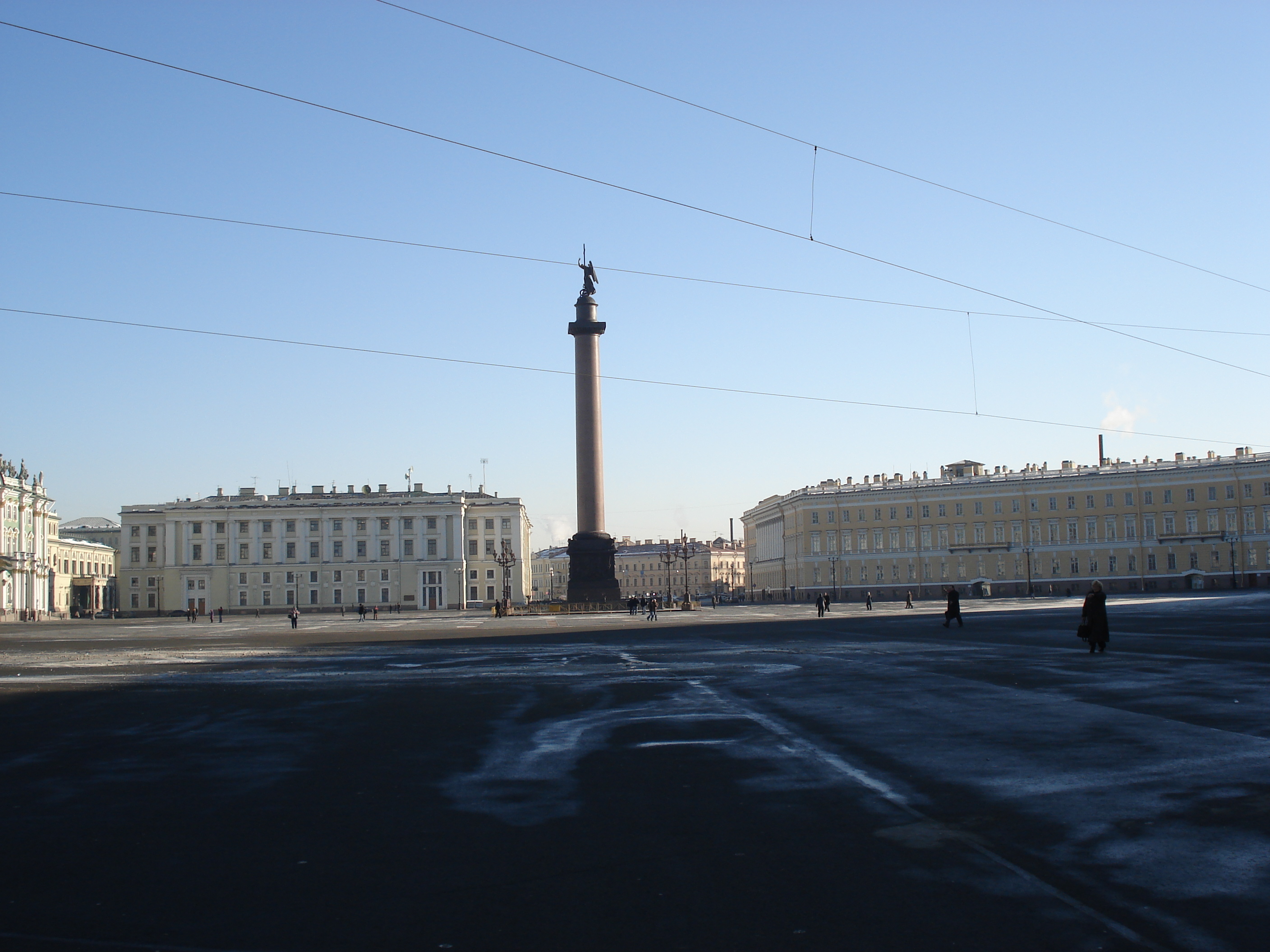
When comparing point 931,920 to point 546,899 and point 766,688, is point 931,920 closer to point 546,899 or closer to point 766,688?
point 546,899

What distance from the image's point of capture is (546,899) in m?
5.66

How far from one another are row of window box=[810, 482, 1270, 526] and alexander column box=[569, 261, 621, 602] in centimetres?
4675

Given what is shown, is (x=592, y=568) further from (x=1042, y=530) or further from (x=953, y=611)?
(x=1042, y=530)

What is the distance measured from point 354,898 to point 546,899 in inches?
39.1

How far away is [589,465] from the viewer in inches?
2827

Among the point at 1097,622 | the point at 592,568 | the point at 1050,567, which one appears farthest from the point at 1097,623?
the point at 1050,567

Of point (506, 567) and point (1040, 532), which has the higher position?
point (1040, 532)

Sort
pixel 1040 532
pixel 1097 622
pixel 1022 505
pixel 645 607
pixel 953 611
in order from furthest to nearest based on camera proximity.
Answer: pixel 1022 505
pixel 1040 532
pixel 645 607
pixel 953 611
pixel 1097 622

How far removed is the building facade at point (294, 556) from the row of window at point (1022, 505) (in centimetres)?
3478

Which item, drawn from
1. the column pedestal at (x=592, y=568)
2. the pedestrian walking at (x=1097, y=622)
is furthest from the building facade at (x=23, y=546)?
the pedestrian walking at (x=1097, y=622)

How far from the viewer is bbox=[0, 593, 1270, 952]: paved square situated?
5.25m

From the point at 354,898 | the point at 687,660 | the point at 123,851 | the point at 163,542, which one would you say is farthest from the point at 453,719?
the point at 163,542

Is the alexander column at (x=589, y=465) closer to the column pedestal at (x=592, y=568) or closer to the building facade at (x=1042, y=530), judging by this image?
the column pedestal at (x=592, y=568)

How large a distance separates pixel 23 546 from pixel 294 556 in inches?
988
